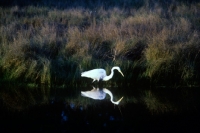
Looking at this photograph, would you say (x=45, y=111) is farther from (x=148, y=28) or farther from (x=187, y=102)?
(x=148, y=28)

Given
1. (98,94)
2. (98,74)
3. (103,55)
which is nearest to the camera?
(98,94)

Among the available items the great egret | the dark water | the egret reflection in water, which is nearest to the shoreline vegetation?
the great egret

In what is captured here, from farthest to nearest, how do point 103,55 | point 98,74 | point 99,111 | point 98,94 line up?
point 103,55, point 98,74, point 98,94, point 99,111

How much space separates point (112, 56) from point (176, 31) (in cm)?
311

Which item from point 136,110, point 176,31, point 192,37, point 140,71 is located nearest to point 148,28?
point 176,31

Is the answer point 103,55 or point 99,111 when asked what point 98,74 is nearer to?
point 103,55

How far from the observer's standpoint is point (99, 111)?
808 centimetres

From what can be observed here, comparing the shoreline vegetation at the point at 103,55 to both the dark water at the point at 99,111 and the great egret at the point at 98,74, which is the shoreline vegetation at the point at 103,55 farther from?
the dark water at the point at 99,111

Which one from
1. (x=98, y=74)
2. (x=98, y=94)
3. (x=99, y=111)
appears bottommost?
(x=98, y=94)

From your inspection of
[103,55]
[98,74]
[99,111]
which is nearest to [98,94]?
[98,74]

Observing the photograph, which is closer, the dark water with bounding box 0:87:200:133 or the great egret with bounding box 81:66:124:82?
A: the dark water with bounding box 0:87:200:133

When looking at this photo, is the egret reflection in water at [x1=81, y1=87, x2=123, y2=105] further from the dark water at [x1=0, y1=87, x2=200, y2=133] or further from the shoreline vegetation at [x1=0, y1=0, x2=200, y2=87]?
the shoreline vegetation at [x1=0, y1=0, x2=200, y2=87]

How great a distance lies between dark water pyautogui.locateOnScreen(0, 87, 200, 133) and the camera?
7.14m

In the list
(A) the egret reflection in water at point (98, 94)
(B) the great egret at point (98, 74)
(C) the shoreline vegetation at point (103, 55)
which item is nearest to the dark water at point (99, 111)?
(A) the egret reflection in water at point (98, 94)
